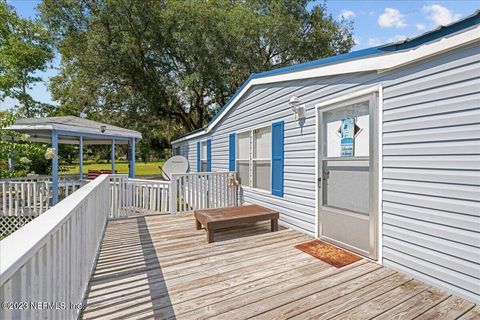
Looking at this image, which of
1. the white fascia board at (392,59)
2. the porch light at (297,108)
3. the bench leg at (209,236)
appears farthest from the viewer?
the porch light at (297,108)

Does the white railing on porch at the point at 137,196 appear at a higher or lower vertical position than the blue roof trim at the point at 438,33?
lower

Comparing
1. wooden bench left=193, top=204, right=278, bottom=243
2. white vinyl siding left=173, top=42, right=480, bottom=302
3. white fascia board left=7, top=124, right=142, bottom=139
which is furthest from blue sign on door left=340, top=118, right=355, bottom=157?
white fascia board left=7, top=124, right=142, bottom=139

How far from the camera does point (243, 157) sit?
6508 millimetres

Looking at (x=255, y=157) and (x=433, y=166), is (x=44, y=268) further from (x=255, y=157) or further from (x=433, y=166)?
(x=255, y=157)

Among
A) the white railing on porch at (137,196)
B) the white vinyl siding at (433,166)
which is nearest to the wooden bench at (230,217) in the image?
the white railing on porch at (137,196)

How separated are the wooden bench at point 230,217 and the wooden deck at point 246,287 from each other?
0.28 metres

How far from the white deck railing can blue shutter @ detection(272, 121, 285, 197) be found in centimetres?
355

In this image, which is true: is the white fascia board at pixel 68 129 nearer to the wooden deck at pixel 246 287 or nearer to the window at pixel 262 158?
the wooden deck at pixel 246 287

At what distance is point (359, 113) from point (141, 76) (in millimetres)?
13028

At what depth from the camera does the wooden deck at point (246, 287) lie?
222 centimetres

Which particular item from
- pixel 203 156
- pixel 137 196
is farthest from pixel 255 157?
pixel 203 156

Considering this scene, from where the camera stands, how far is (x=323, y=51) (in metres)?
15.4

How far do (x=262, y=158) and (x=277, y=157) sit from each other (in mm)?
646

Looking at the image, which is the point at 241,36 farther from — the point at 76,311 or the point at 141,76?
the point at 76,311
